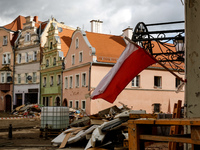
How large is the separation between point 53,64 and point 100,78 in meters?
9.83

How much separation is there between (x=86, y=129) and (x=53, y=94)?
2888cm

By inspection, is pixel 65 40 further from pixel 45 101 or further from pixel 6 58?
pixel 6 58

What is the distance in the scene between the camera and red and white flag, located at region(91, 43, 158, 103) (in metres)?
6.77

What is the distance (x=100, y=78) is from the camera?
3253 cm

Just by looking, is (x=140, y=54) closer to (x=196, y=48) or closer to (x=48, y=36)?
(x=196, y=48)

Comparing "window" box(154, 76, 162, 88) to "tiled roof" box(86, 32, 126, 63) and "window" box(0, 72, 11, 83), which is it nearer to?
"tiled roof" box(86, 32, 126, 63)

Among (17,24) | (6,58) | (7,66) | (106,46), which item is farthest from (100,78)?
(17,24)

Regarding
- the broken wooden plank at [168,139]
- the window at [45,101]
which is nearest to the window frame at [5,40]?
the window at [45,101]

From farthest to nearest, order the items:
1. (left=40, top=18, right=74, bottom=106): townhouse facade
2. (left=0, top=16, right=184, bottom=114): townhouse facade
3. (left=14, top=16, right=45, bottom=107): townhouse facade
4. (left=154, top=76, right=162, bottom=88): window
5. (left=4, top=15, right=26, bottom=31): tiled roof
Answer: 1. (left=4, top=15, right=26, bottom=31): tiled roof
2. (left=14, top=16, right=45, bottom=107): townhouse facade
3. (left=40, top=18, right=74, bottom=106): townhouse facade
4. (left=154, top=76, right=162, bottom=88): window
5. (left=0, top=16, right=184, bottom=114): townhouse facade

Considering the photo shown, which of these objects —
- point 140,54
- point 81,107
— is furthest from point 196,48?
point 81,107

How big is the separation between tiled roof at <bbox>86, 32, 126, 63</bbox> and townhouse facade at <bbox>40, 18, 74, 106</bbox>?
4.66 metres

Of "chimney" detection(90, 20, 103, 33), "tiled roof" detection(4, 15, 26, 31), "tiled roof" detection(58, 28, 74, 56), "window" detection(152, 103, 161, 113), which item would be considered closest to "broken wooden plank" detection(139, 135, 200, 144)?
"window" detection(152, 103, 161, 113)

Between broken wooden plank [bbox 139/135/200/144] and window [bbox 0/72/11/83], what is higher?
window [bbox 0/72/11/83]

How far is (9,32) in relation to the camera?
48.2 meters
